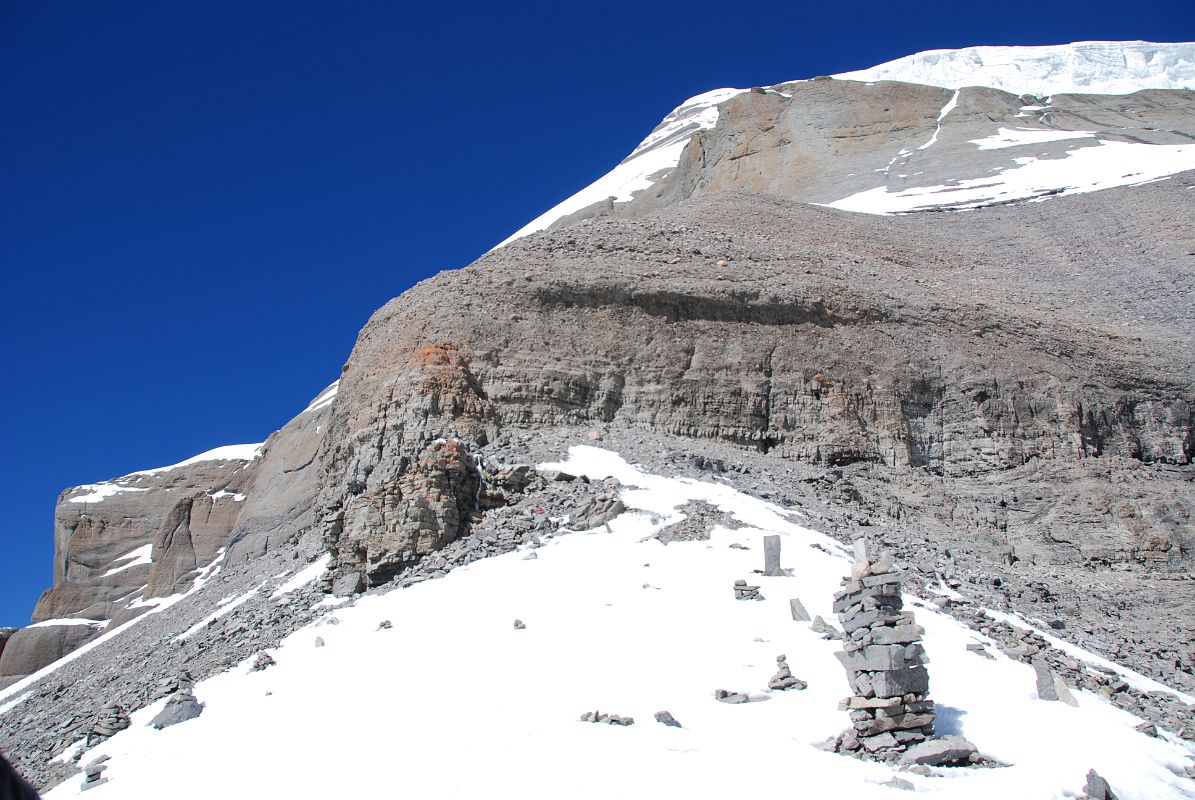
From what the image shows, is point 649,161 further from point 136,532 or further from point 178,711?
point 178,711

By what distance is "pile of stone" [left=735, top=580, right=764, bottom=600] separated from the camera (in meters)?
10.9

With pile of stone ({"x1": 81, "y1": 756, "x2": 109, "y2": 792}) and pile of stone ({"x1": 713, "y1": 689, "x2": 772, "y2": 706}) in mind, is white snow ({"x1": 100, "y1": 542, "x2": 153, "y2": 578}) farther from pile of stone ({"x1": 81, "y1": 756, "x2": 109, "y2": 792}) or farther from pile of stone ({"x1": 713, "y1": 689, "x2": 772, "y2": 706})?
pile of stone ({"x1": 713, "y1": 689, "x2": 772, "y2": 706})

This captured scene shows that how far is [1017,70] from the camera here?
81375 mm

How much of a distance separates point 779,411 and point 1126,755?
13.9m

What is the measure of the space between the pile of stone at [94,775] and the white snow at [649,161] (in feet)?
155

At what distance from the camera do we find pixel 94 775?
29.9 feet

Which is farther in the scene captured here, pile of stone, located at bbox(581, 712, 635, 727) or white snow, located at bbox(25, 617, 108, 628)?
white snow, located at bbox(25, 617, 108, 628)

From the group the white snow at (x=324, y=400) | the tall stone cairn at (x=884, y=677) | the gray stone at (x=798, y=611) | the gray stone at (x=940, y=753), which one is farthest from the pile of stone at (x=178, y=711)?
the white snow at (x=324, y=400)

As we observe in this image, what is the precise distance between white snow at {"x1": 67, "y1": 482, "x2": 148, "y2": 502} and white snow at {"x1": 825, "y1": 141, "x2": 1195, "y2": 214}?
42.5 metres

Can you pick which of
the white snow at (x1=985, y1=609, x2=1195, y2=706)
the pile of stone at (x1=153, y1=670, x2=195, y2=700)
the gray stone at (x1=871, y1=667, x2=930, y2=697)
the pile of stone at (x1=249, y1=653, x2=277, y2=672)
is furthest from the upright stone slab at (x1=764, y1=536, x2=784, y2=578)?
the pile of stone at (x1=153, y1=670, x2=195, y2=700)

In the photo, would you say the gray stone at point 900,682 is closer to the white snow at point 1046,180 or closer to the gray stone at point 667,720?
the gray stone at point 667,720

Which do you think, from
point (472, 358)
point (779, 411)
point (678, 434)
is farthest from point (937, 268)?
point (472, 358)

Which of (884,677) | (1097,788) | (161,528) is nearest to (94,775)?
(884,677)

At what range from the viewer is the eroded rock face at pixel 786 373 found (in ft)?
64.1
